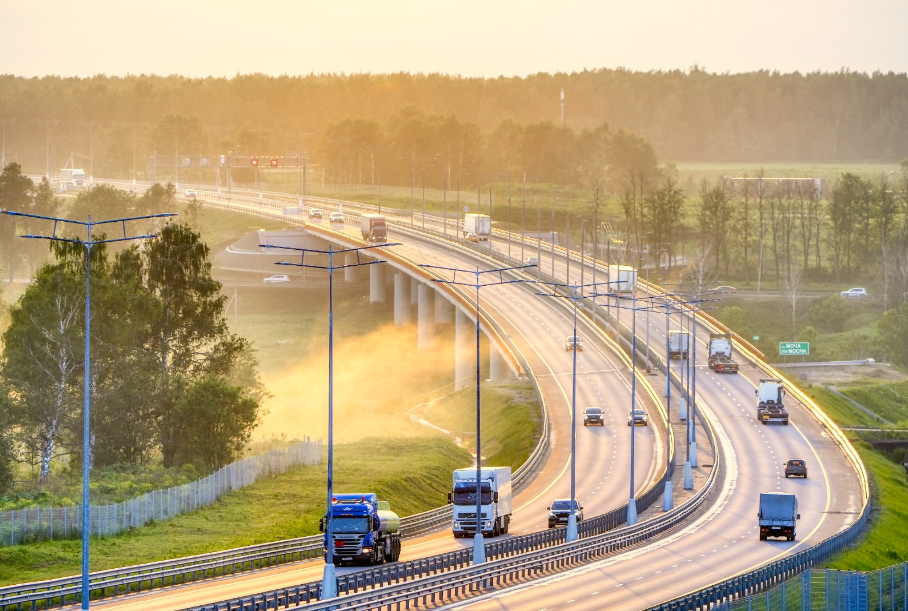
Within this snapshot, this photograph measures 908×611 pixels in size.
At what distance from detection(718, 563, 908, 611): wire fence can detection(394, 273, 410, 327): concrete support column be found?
5467 inches

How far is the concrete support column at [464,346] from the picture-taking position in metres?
172

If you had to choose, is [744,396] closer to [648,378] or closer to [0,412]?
[648,378]

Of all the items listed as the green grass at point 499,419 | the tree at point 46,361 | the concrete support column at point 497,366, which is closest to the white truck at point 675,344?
the green grass at point 499,419

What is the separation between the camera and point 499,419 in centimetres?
13988

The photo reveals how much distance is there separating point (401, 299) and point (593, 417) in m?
69.7

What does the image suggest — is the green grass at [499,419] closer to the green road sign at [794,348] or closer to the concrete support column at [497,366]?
the concrete support column at [497,366]

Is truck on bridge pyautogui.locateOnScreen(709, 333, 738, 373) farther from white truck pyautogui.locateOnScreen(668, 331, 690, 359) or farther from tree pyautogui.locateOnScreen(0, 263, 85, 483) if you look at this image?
tree pyautogui.locateOnScreen(0, 263, 85, 483)

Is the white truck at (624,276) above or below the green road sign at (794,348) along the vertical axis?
above

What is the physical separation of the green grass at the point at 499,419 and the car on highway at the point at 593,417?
419 cm

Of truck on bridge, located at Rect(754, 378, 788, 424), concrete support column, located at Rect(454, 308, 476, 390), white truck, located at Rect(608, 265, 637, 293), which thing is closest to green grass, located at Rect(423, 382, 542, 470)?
concrete support column, located at Rect(454, 308, 476, 390)

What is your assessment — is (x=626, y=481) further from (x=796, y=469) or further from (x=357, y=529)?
(x=357, y=529)

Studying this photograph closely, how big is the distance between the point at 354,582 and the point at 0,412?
45618 mm

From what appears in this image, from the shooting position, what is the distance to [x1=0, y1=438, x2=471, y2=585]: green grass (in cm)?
7156

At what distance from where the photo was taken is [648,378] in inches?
5733
